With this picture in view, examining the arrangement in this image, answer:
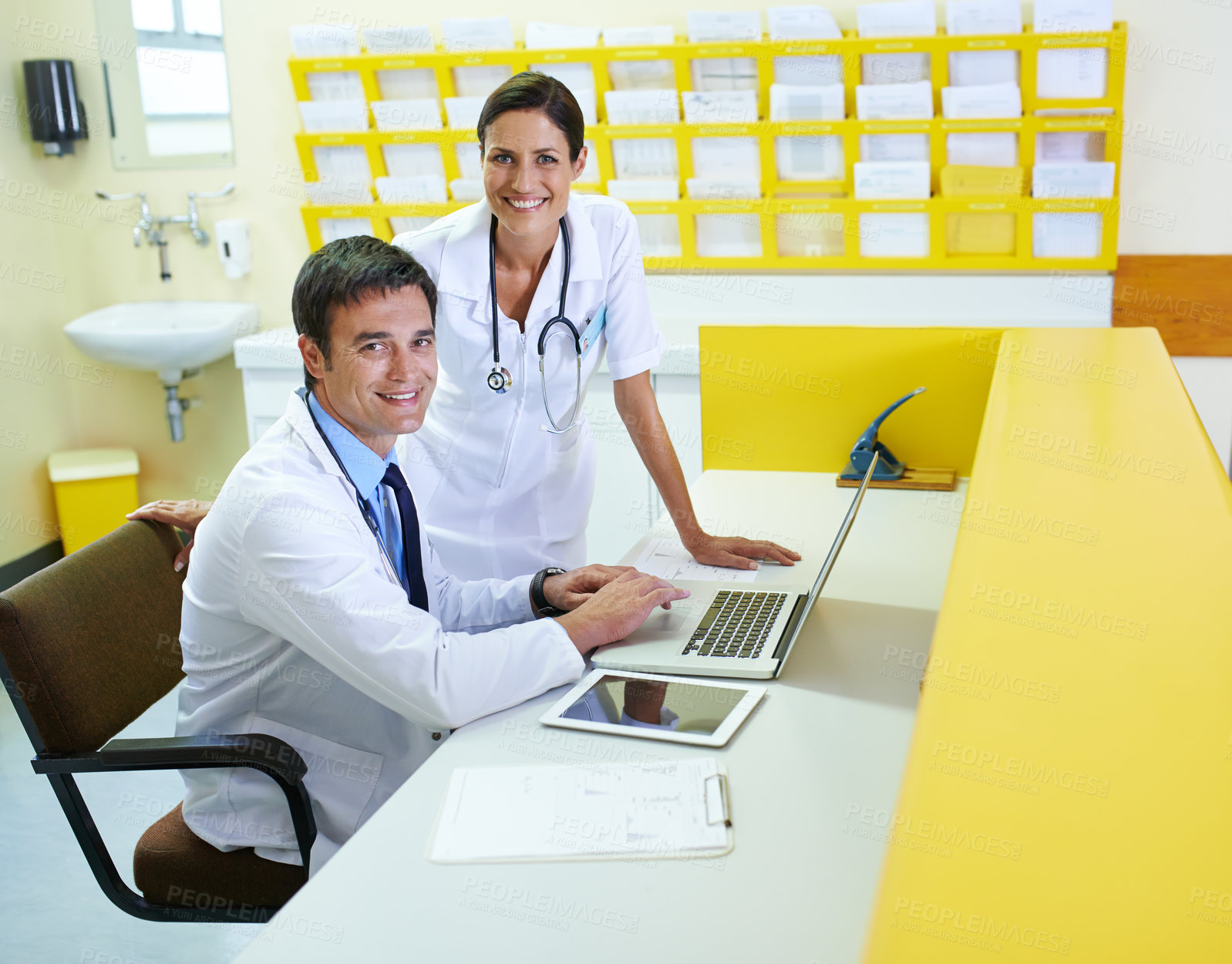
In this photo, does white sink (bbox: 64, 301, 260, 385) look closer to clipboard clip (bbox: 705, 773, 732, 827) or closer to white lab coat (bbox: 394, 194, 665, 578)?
white lab coat (bbox: 394, 194, 665, 578)

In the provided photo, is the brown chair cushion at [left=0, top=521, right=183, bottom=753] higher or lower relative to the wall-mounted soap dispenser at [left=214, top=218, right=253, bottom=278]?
lower

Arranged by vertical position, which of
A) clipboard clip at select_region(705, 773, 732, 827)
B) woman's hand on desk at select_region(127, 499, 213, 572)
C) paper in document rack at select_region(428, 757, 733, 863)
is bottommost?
paper in document rack at select_region(428, 757, 733, 863)

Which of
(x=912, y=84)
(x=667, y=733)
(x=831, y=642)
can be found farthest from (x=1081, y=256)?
(x=667, y=733)

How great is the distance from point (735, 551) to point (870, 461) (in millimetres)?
548

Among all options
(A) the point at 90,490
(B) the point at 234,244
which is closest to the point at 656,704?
(B) the point at 234,244

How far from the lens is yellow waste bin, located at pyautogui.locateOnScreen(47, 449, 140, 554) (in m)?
3.55

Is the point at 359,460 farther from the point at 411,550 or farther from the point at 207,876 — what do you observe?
the point at 207,876

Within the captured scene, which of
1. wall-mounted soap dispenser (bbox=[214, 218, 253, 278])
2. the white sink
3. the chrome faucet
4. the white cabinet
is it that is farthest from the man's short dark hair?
the chrome faucet

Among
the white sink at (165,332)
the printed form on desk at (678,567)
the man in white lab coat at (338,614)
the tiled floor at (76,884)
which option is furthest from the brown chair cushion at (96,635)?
the white sink at (165,332)

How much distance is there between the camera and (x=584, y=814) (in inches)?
38.4

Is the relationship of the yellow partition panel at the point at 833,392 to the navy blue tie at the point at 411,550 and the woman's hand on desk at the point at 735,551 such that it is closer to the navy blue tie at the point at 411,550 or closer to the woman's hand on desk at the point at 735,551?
the woman's hand on desk at the point at 735,551

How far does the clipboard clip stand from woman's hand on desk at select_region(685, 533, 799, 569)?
2.13 feet

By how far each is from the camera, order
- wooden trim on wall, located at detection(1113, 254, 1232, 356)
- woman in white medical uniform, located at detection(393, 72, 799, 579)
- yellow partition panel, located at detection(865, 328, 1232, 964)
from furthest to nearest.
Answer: wooden trim on wall, located at detection(1113, 254, 1232, 356) → woman in white medical uniform, located at detection(393, 72, 799, 579) → yellow partition panel, located at detection(865, 328, 1232, 964)

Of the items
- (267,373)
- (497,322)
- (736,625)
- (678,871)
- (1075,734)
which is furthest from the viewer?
(267,373)
